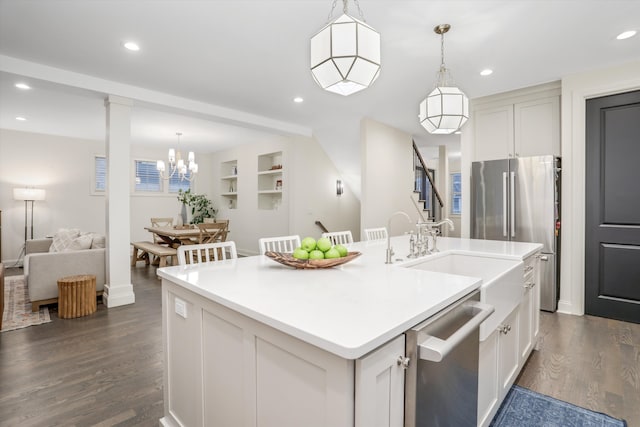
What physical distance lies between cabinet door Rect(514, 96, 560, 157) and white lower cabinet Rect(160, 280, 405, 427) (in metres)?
4.13

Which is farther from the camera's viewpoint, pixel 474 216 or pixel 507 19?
pixel 474 216

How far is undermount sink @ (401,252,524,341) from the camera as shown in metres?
1.44

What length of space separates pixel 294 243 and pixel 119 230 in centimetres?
254

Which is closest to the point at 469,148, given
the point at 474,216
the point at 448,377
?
the point at 474,216

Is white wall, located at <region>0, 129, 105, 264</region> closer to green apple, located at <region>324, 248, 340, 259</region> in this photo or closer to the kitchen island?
the kitchen island

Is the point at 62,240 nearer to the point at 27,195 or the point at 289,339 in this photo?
the point at 27,195

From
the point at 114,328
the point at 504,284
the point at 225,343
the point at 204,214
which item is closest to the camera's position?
the point at 225,343

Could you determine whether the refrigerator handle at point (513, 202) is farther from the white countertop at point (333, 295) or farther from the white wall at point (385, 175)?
the white countertop at point (333, 295)

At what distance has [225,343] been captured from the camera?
1171 mm

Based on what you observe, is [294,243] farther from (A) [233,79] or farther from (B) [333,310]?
(A) [233,79]

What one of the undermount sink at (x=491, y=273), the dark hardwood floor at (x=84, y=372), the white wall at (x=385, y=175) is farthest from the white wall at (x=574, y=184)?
the dark hardwood floor at (x=84, y=372)

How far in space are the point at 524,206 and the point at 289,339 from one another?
3.76 meters

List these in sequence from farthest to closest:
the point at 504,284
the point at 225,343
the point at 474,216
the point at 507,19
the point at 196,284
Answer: the point at 474,216, the point at 507,19, the point at 504,284, the point at 196,284, the point at 225,343

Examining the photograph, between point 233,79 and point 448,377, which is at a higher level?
point 233,79
